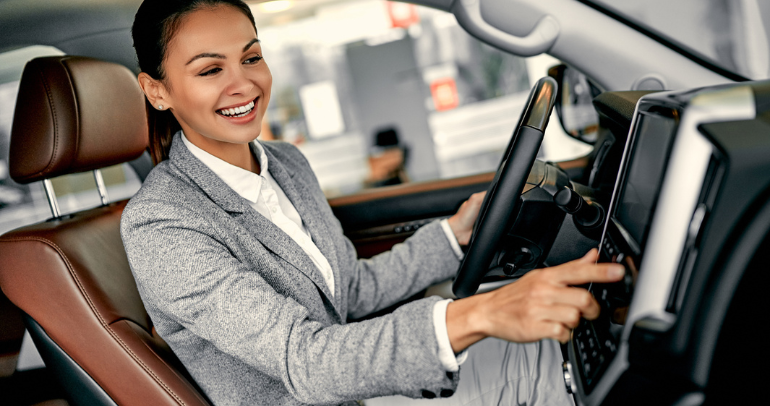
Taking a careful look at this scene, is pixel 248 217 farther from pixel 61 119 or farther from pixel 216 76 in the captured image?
pixel 61 119

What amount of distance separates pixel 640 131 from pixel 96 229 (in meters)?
1.02

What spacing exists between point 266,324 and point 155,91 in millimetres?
559

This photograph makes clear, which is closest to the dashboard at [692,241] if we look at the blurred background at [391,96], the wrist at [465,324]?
the wrist at [465,324]

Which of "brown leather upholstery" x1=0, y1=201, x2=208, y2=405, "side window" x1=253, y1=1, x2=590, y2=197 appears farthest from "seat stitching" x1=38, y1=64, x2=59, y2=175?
"side window" x1=253, y1=1, x2=590, y2=197

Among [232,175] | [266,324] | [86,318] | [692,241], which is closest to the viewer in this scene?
[692,241]

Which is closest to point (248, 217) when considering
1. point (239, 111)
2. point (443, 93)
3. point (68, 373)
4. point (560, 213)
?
point (239, 111)

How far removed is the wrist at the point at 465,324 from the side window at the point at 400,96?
5.67m

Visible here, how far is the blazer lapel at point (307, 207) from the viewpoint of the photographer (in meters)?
1.20

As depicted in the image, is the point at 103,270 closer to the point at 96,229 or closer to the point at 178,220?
the point at 96,229

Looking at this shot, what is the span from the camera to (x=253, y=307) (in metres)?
0.83

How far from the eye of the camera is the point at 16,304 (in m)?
1.05

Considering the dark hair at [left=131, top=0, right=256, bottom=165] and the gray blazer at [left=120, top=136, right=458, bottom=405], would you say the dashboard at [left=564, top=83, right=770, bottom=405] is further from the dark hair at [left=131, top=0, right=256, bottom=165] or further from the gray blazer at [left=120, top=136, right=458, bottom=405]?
the dark hair at [left=131, top=0, right=256, bottom=165]

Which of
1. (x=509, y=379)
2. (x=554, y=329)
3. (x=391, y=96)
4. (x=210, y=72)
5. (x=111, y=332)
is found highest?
(x=210, y=72)

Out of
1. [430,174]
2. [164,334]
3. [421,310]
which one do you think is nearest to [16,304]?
[164,334]
